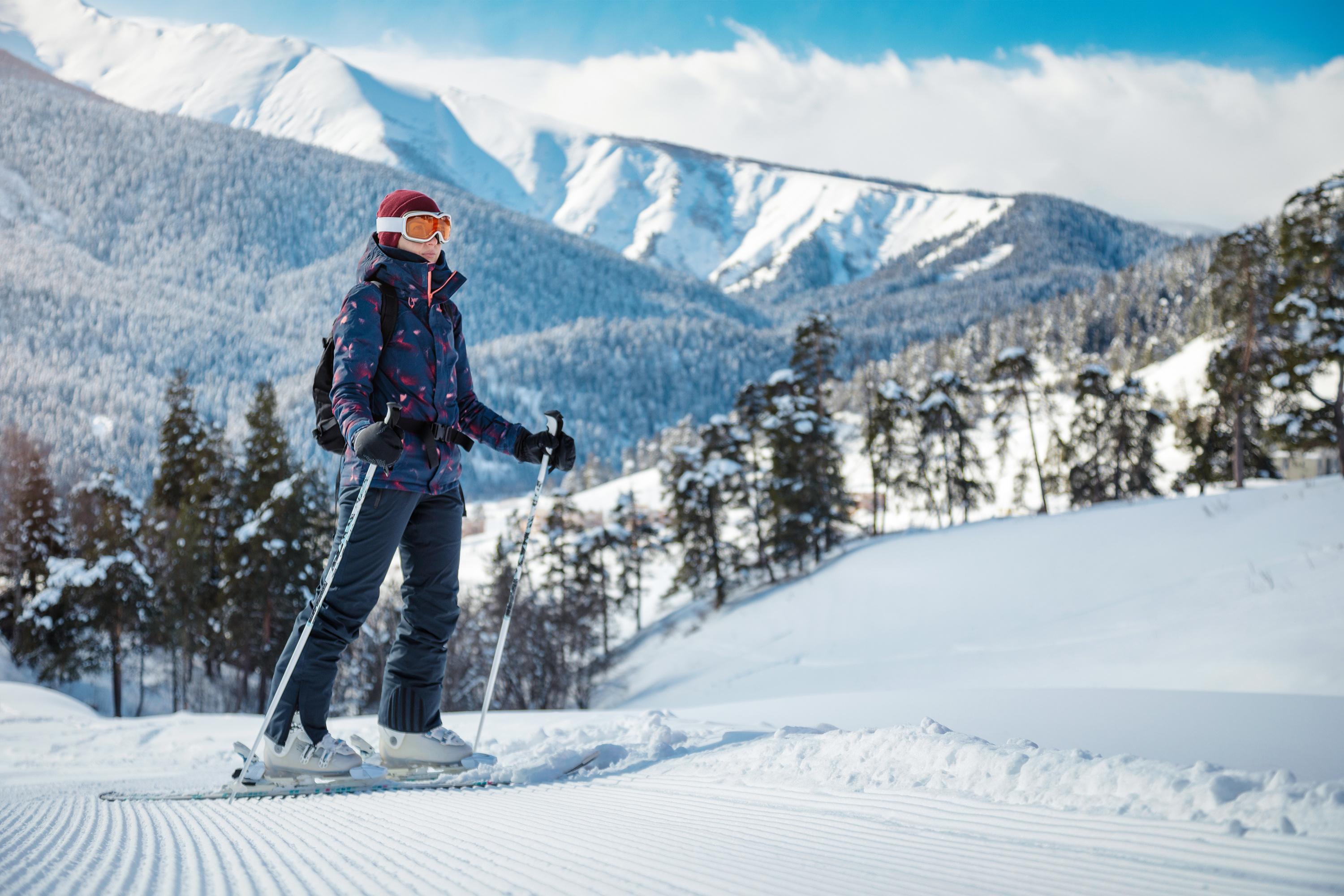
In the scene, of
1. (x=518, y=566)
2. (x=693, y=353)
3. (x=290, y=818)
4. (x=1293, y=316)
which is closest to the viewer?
(x=290, y=818)

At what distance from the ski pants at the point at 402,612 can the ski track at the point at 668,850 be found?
711mm

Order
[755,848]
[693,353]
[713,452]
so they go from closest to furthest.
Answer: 1. [755,848]
2. [713,452]
3. [693,353]

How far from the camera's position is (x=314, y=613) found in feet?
11.2

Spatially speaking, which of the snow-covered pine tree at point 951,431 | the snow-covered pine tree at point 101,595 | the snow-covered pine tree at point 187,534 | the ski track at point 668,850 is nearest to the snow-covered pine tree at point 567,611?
the snow-covered pine tree at point 187,534

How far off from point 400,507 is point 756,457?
1159 inches

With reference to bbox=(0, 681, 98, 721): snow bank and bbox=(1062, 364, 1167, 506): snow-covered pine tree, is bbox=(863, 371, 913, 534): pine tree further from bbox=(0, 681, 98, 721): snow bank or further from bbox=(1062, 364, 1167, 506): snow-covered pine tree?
bbox=(0, 681, 98, 721): snow bank

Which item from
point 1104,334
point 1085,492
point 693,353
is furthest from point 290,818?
point 693,353

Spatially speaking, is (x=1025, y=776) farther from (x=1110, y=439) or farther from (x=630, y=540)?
(x=1110, y=439)

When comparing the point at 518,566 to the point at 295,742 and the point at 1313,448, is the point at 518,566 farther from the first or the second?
the point at 1313,448

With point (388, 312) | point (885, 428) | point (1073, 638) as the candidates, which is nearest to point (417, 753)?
point (388, 312)

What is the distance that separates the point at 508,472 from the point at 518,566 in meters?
136

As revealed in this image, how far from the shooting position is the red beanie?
3555 mm

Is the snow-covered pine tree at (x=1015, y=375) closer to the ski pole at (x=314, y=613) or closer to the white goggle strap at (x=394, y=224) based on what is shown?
the white goggle strap at (x=394, y=224)

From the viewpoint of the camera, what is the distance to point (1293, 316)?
72.8 feet
